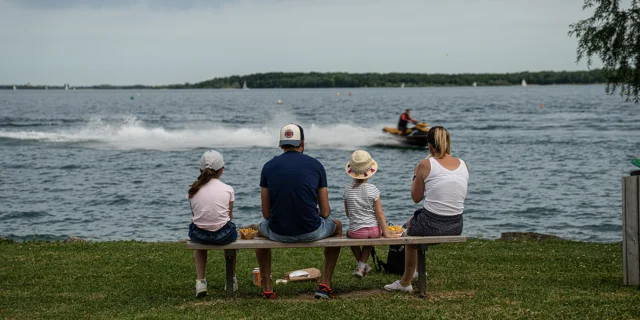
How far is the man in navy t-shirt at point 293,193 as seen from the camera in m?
7.96

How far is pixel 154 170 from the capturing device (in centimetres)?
3547

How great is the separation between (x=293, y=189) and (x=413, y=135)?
1424 inches

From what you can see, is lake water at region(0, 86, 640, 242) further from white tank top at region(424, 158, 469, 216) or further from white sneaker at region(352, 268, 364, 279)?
white tank top at region(424, 158, 469, 216)

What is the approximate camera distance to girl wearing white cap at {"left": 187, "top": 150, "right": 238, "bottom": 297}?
8203 millimetres

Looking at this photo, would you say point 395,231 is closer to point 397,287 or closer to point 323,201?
point 397,287

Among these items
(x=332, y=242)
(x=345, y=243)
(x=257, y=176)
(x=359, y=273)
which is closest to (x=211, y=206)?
(x=332, y=242)

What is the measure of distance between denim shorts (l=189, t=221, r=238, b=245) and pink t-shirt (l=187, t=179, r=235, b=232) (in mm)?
40

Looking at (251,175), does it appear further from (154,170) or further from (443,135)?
(443,135)

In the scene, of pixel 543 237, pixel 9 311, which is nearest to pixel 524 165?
pixel 543 237

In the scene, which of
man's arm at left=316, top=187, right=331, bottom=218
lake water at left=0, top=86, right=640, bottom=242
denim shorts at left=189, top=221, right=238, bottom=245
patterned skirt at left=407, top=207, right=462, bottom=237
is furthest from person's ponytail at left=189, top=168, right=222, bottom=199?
→ lake water at left=0, top=86, right=640, bottom=242

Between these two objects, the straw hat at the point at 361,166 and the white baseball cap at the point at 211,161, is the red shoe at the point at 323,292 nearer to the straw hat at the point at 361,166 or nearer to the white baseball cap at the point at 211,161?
the straw hat at the point at 361,166

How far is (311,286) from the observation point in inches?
362

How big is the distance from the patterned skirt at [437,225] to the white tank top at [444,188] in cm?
5

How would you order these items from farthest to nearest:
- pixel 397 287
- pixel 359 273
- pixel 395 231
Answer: pixel 359 273
pixel 395 231
pixel 397 287
